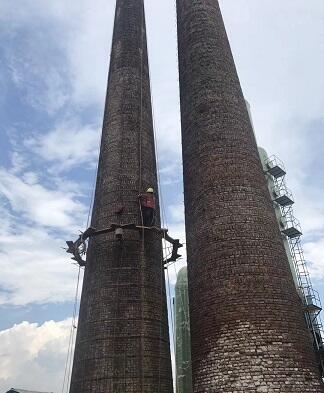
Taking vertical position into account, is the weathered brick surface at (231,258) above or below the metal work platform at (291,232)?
below

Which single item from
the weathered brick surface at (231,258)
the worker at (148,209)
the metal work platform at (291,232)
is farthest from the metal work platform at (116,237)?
the metal work platform at (291,232)

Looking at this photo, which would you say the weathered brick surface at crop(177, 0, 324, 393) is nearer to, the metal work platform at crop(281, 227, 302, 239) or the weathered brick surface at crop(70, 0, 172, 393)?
the weathered brick surface at crop(70, 0, 172, 393)

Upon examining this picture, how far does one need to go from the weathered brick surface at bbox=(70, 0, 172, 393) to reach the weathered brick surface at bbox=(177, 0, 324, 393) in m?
2.81

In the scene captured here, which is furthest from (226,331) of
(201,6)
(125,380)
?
(201,6)

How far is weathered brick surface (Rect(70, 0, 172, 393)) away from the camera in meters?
14.0

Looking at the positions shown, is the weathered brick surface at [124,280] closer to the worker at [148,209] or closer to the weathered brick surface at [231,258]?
the worker at [148,209]

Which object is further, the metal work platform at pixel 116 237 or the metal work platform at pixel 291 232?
the metal work platform at pixel 291 232

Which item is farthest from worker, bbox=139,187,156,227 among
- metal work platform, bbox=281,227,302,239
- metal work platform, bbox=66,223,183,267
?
metal work platform, bbox=281,227,302,239

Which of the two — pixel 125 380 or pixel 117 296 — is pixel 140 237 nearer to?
pixel 117 296

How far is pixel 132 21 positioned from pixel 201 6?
5.72 metres

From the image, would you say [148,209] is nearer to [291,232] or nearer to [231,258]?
[231,258]

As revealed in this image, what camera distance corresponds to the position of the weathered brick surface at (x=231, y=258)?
10531 millimetres

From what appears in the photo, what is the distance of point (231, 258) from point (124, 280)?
4.71m

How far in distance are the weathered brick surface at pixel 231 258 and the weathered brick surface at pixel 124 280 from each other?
2.81m
